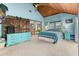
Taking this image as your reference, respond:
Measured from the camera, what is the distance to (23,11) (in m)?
1.98

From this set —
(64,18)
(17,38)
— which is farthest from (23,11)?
(64,18)

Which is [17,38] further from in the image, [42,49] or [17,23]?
[42,49]

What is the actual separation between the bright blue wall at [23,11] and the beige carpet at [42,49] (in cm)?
49

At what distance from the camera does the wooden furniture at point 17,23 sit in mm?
1898

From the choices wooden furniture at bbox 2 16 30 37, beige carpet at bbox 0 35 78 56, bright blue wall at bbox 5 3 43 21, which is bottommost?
beige carpet at bbox 0 35 78 56

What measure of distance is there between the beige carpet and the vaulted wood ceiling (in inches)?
24.0

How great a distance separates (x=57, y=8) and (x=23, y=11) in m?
0.68

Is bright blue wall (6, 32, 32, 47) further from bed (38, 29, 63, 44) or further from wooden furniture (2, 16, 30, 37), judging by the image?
bed (38, 29, 63, 44)

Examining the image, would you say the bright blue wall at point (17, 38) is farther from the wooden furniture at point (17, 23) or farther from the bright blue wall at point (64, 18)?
the bright blue wall at point (64, 18)

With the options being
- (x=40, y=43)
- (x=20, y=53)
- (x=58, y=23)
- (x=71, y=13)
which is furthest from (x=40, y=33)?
(x=71, y=13)

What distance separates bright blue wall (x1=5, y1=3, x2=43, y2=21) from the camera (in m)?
1.90

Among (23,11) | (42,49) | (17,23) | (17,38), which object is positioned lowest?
(42,49)

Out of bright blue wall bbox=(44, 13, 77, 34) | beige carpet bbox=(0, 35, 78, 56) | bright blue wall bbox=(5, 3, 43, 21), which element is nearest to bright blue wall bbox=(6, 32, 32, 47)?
beige carpet bbox=(0, 35, 78, 56)

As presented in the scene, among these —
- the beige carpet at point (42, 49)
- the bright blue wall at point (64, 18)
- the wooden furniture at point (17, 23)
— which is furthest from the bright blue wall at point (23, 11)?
the beige carpet at point (42, 49)
